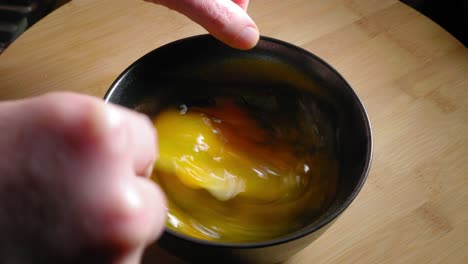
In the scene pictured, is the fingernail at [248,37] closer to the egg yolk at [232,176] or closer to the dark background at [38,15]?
the egg yolk at [232,176]

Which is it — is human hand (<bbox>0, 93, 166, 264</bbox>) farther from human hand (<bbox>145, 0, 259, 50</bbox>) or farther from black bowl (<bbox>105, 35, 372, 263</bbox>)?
human hand (<bbox>145, 0, 259, 50</bbox>)

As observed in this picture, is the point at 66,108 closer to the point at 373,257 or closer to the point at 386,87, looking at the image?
the point at 373,257

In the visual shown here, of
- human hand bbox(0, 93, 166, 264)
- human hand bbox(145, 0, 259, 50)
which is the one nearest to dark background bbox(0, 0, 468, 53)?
human hand bbox(145, 0, 259, 50)

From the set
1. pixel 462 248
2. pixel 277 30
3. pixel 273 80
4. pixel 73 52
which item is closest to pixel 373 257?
pixel 462 248

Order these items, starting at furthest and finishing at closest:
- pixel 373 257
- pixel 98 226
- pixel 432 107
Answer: pixel 432 107, pixel 373 257, pixel 98 226

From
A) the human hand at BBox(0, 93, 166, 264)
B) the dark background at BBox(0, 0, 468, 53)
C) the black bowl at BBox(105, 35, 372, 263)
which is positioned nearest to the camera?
the human hand at BBox(0, 93, 166, 264)
